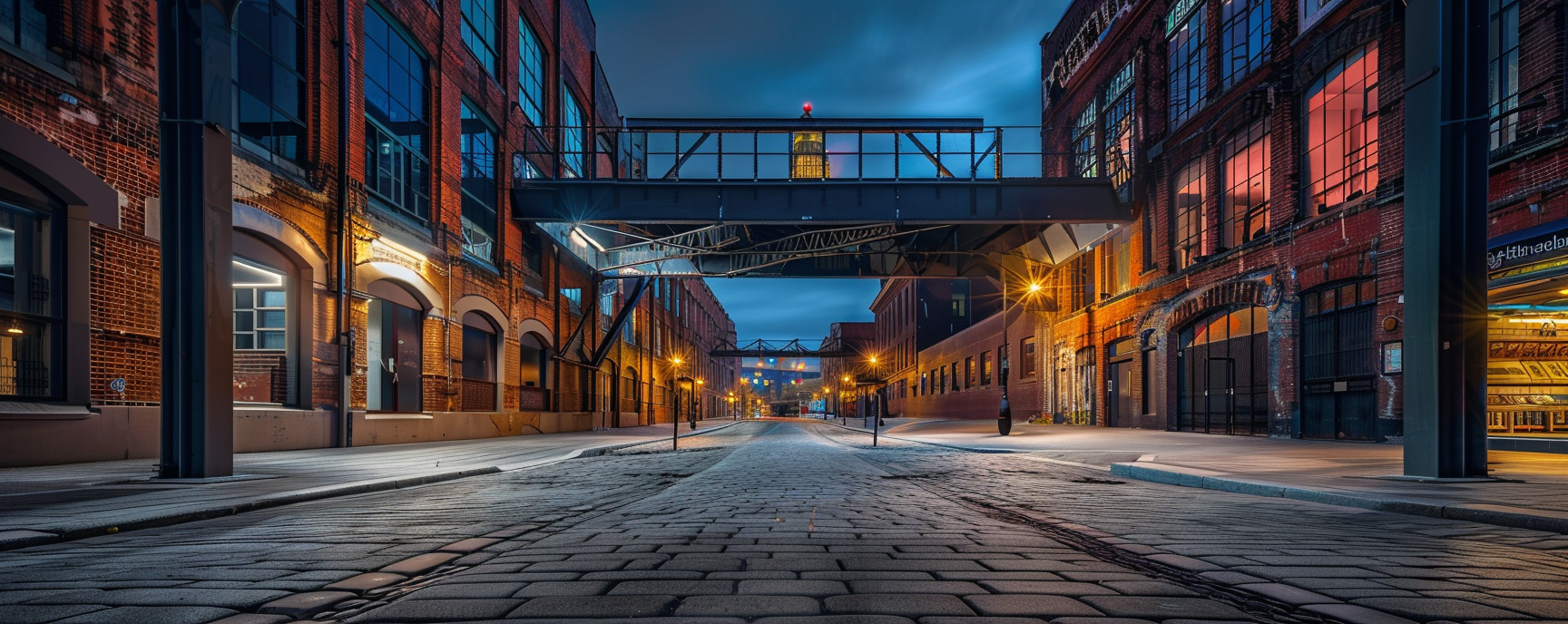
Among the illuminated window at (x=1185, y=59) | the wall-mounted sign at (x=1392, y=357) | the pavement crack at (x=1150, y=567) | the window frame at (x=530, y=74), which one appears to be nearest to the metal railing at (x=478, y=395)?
the window frame at (x=530, y=74)

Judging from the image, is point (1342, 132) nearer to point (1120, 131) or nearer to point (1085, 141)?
point (1120, 131)

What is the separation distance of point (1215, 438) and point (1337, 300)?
351 cm

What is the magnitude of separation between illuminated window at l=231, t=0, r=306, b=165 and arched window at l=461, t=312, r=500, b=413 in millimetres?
7232

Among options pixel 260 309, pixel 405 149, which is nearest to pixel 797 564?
pixel 260 309

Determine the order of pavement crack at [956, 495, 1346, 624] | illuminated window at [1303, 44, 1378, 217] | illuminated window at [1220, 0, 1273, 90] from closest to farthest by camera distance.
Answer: pavement crack at [956, 495, 1346, 624] < illuminated window at [1303, 44, 1378, 217] < illuminated window at [1220, 0, 1273, 90]

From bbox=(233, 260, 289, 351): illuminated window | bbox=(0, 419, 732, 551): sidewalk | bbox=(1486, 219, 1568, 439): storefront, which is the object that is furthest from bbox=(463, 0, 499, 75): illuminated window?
bbox=(1486, 219, 1568, 439): storefront

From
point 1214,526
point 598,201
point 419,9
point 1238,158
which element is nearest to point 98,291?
point 419,9

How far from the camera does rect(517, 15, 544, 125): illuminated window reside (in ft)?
87.9

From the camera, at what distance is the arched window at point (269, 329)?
14609 millimetres

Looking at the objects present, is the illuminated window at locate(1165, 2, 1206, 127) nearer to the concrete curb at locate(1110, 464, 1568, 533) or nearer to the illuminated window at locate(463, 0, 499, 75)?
the concrete curb at locate(1110, 464, 1568, 533)

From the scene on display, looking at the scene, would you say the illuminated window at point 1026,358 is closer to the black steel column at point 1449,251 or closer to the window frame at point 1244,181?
the window frame at point 1244,181

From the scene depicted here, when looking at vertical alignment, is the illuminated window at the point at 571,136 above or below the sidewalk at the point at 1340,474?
above

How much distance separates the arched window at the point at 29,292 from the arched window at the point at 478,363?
11187mm

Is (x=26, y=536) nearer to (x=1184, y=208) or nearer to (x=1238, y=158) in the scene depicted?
(x=1238, y=158)
